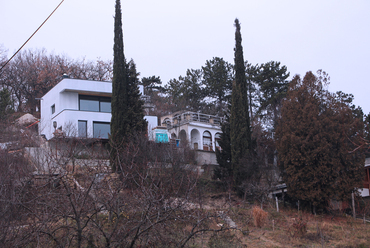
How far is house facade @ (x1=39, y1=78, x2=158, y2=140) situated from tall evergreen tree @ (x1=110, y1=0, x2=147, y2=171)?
5.02m

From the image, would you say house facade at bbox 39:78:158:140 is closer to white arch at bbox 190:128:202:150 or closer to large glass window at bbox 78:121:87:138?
large glass window at bbox 78:121:87:138

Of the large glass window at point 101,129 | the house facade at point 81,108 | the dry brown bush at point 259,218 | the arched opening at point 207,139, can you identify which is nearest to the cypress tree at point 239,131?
the dry brown bush at point 259,218

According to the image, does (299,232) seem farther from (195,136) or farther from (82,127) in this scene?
(195,136)

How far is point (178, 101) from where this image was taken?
4653 centimetres

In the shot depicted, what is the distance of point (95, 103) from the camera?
1174 inches

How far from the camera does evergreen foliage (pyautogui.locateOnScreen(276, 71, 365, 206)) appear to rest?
1922 cm

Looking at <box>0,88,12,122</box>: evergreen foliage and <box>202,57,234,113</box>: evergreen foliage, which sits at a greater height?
<box>202,57,234,113</box>: evergreen foliage

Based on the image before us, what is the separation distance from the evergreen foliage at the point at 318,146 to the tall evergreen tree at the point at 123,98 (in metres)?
8.91

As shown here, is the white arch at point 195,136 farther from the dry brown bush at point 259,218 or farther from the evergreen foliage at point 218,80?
the dry brown bush at point 259,218

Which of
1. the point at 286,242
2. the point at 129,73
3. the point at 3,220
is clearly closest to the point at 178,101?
the point at 129,73

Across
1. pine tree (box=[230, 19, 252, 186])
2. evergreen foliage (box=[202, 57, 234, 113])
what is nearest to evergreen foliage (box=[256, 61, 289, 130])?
evergreen foliage (box=[202, 57, 234, 113])

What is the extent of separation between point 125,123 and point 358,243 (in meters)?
14.3

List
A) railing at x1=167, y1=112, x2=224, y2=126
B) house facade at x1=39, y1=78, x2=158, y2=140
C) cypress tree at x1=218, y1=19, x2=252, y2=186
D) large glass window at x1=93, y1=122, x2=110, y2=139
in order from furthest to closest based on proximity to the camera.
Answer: railing at x1=167, y1=112, x2=224, y2=126, large glass window at x1=93, y1=122, x2=110, y2=139, house facade at x1=39, y1=78, x2=158, y2=140, cypress tree at x1=218, y1=19, x2=252, y2=186

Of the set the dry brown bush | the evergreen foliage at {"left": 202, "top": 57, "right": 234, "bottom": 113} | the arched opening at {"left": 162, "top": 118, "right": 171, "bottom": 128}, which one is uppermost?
the evergreen foliage at {"left": 202, "top": 57, "right": 234, "bottom": 113}
